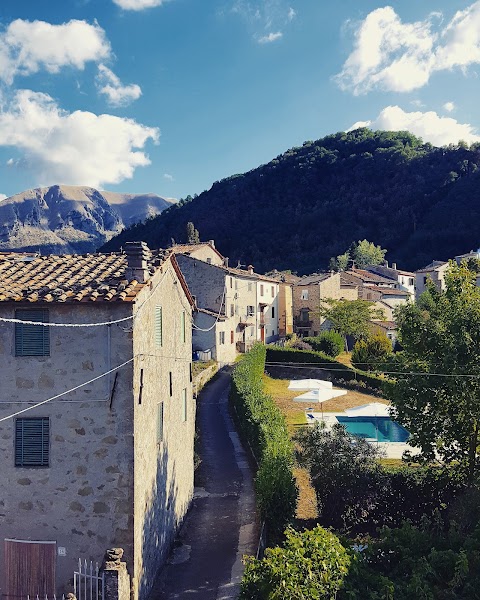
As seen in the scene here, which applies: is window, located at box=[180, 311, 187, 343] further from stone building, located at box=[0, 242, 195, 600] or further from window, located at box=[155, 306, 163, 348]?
stone building, located at box=[0, 242, 195, 600]

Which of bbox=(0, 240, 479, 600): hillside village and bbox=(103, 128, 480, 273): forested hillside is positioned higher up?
bbox=(103, 128, 480, 273): forested hillside

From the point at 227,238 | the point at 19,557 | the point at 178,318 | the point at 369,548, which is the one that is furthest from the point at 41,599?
the point at 227,238

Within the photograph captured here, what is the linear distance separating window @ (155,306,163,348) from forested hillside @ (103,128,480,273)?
105 m

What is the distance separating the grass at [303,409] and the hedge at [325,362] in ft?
7.03

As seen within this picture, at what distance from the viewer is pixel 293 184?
6693 inches

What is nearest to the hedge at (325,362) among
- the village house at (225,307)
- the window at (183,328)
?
the village house at (225,307)

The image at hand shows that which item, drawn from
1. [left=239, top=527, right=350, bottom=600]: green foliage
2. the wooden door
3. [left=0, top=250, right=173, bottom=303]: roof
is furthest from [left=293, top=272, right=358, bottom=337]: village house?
[left=239, top=527, right=350, bottom=600]: green foliage

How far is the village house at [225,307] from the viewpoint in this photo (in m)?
46.5

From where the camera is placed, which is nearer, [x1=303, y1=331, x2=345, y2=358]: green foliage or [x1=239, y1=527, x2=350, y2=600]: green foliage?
[x1=239, y1=527, x2=350, y2=600]: green foliage

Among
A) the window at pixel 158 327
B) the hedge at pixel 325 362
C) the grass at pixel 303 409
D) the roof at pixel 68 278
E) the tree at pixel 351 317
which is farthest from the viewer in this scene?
the tree at pixel 351 317

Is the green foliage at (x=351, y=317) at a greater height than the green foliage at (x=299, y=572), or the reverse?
the green foliage at (x=351, y=317)

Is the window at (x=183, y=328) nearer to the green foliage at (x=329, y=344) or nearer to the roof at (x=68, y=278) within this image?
the roof at (x=68, y=278)

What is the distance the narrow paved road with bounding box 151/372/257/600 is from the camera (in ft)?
44.9

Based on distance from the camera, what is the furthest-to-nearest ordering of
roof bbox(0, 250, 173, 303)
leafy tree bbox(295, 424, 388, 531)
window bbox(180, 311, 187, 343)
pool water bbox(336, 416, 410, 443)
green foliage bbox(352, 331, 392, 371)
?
green foliage bbox(352, 331, 392, 371)
pool water bbox(336, 416, 410, 443)
window bbox(180, 311, 187, 343)
leafy tree bbox(295, 424, 388, 531)
roof bbox(0, 250, 173, 303)
